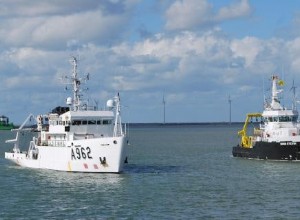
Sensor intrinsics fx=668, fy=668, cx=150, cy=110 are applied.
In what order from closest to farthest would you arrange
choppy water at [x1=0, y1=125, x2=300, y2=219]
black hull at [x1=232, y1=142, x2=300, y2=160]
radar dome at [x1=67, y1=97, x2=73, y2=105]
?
choppy water at [x1=0, y1=125, x2=300, y2=219]
radar dome at [x1=67, y1=97, x2=73, y2=105]
black hull at [x1=232, y1=142, x2=300, y2=160]

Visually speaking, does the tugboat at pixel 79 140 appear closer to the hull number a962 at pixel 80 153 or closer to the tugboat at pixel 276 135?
the hull number a962 at pixel 80 153

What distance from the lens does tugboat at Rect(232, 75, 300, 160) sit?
3051 inches

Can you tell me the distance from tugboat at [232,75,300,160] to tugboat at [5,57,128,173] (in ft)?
70.2

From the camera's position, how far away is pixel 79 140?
2431 inches

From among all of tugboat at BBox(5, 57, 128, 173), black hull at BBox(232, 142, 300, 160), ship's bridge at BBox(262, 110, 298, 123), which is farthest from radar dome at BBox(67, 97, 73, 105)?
ship's bridge at BBox(262, 110, 298, 123)

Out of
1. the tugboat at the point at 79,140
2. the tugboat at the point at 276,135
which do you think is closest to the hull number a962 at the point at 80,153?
the tugboat at the point at 79,140

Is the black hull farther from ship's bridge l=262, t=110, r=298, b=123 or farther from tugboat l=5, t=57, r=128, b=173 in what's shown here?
tugboat l=5, t=57, r=128, b=173

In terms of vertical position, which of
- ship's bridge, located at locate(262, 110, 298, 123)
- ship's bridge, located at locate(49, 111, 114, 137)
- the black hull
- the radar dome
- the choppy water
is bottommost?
the choppy water

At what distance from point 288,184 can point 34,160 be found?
28222mm

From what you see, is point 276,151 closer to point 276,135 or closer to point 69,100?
Result: point 276,135

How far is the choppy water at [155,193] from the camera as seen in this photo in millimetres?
42531

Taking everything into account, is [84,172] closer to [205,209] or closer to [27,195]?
[27,195]

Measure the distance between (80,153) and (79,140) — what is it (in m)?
1.21


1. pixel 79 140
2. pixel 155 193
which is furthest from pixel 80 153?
pixel 155 193
